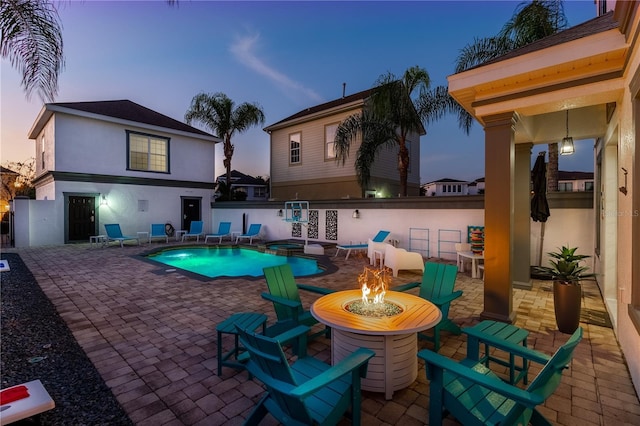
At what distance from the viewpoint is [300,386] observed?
1825 mm

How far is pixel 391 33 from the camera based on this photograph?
1634 cm

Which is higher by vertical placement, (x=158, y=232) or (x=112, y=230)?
(x=112, y=230)

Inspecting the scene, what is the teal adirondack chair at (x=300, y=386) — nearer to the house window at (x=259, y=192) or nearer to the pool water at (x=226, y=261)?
the pool water at (x=226, y=261)

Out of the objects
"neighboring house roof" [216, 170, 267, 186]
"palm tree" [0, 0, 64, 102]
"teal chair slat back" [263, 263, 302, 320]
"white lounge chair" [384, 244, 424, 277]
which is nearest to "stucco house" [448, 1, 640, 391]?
"teal chair slat back" [263, 263, 302, 320]

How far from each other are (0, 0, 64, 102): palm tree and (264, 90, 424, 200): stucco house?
41.8 feet

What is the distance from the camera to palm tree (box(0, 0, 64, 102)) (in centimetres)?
370

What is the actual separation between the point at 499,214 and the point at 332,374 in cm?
377

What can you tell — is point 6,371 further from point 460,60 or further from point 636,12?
point 460,60

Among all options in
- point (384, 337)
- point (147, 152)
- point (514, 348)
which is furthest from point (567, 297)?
point (147, 152)

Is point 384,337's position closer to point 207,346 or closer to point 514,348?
point 514,348

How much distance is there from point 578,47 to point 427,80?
8489 mm

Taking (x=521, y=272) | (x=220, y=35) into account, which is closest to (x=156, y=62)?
(x=220, y=35)

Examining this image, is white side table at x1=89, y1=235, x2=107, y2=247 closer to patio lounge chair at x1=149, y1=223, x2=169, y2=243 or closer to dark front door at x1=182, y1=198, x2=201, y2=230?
patio lounge chair at x1=149, y1=223, x2=169, y2=243

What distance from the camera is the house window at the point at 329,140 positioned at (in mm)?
16931
